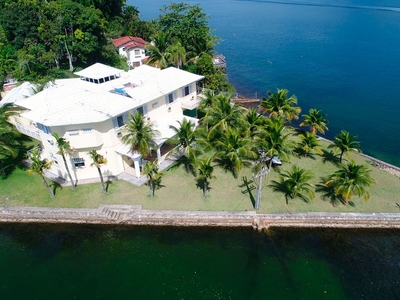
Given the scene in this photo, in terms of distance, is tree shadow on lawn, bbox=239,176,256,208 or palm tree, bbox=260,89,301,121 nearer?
tree shadow on lawn, bbox=239,176,256,208

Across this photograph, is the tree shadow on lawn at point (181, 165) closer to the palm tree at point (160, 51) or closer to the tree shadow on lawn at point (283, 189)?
the tree shadow on lawn at point (283, 189)

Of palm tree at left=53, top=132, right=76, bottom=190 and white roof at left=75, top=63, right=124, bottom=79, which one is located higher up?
white roof at left=75, top=63, right=124, bottom=79

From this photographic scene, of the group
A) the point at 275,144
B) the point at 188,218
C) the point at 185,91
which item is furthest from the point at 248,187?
the point at 185,91

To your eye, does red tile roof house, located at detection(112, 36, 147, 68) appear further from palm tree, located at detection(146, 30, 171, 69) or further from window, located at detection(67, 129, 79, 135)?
window, located at detection(67, 129, 79, 135)

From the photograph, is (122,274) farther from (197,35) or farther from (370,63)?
(370,63)

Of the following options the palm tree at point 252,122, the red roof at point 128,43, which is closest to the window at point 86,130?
the palm tree at point 252,122

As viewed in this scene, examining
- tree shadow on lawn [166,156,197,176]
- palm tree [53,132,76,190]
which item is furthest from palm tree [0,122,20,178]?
tree shadow on lawn [166,156,197,176]

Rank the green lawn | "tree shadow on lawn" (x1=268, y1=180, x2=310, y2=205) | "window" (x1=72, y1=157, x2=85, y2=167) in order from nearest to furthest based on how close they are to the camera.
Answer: the green lawn → "tree shadow on lawn" (x1=268, y1=180, x2=310, y2=205) → "window" (x1=72, y1=157, x2=85, y2=167)

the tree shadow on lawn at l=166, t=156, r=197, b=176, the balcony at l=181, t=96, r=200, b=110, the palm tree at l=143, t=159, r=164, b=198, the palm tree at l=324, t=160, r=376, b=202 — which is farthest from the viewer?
the balcony at l=181, t=96, r=200, b=110
